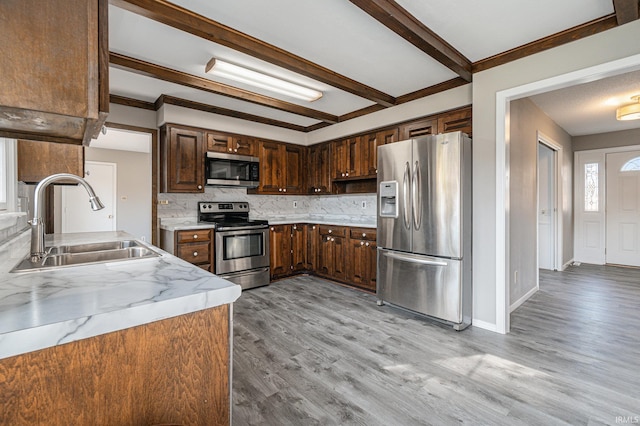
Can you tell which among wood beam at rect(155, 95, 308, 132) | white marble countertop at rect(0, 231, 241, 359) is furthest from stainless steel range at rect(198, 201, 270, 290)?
white marble countertop at rect(0, 231, 241, 359)

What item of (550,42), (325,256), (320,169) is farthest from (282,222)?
(550,42)

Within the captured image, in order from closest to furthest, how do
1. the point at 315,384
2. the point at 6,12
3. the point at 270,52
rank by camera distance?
1. the point at 6,12
2. the point at 315,384
3. the point at 270,52

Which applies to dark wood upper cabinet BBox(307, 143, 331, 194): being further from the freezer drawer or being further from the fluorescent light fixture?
the freezer drawer

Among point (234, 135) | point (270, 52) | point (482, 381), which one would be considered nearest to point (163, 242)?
point (234, 135)

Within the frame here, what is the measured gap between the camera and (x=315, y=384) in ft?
6.49

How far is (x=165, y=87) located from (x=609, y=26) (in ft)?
13.6

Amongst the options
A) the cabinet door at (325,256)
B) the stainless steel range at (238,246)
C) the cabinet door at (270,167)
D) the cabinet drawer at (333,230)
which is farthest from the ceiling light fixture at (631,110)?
the stainless steel range at (238,246)

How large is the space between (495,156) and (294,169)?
10.3 ft

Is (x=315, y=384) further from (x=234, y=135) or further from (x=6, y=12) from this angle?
(x=234, y=135)

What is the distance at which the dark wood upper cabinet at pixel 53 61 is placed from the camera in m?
0.78

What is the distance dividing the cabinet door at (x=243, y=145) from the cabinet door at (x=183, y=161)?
0.47 metres

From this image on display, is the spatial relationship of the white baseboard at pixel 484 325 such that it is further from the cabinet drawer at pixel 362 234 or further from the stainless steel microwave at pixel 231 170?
the stainless steel microwave at pixel 231 170

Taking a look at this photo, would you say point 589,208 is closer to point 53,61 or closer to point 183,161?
point 183,161

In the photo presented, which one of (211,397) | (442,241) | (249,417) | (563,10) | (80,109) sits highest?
(563,10)
